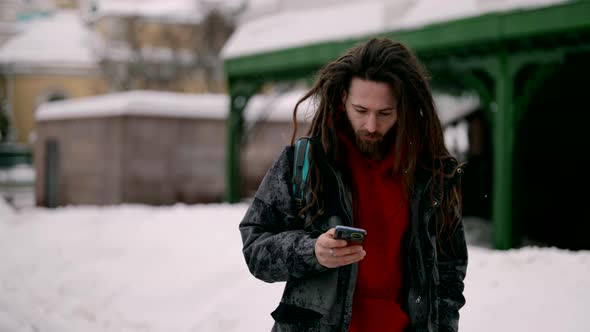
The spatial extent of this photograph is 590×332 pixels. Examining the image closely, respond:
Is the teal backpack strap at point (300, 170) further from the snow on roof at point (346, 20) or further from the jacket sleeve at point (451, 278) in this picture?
the snow on roof at point (346, 20)

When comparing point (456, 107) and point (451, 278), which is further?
point (456, 107)

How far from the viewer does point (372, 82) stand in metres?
2.27

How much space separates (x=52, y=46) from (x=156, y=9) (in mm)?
6151

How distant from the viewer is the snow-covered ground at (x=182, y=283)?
512 cm

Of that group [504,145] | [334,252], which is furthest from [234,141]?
[334,252]

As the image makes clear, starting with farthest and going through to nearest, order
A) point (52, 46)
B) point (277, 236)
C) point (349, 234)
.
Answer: point (52, 46), point (277, 236), point (349, 234)

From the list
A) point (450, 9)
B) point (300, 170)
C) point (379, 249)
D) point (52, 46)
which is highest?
point (52, 46)

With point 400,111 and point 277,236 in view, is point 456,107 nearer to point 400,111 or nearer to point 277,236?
point 400,111

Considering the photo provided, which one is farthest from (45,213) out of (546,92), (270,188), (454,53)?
(270,188)

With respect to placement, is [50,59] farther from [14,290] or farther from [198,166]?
[14,290]

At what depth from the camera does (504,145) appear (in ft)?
25.1

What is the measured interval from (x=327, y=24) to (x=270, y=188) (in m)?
7.79

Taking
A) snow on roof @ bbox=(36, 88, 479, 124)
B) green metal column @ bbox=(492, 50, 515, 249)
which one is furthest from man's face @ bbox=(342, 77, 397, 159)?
snow on roof @ bbox=(36, 88, 479, 124)

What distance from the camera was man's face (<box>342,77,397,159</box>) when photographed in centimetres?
225
